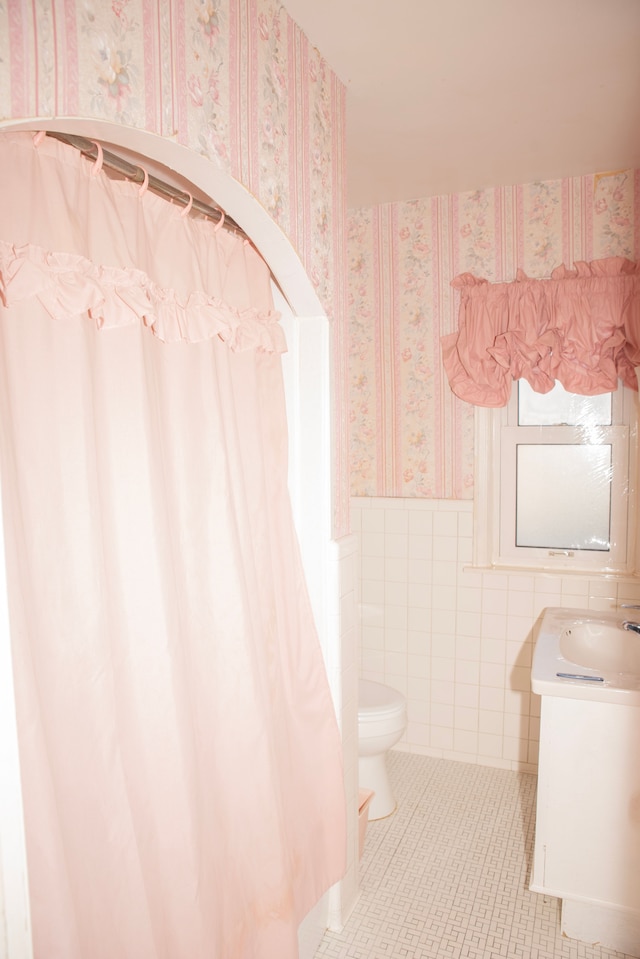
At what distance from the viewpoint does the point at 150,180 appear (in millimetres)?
1358

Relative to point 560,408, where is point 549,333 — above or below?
above

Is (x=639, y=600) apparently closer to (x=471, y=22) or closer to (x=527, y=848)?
(x=527, y=848)

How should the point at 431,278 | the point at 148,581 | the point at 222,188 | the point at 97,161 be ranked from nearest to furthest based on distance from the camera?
the point at 97,161 < the point at 148,581 < the point at 222,188 < the point at 431,278

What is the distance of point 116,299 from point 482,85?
1.46 m

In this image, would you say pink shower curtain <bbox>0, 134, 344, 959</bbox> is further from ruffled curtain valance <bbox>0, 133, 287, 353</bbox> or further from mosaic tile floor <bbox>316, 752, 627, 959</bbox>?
mosaic tile floor <bbox>316, 752, 627, 959</bbox>

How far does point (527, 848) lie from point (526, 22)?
268 cm

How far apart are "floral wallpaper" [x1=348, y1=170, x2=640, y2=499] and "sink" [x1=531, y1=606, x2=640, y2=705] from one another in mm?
737

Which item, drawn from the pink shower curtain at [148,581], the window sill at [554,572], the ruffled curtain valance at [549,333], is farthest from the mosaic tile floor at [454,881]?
the ruffled curtain valance at [549,333]

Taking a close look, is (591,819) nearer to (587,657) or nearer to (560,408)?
(587,657)

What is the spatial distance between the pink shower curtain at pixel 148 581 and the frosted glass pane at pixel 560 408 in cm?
155

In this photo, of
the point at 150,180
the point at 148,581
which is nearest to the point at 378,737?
the point at 148,581

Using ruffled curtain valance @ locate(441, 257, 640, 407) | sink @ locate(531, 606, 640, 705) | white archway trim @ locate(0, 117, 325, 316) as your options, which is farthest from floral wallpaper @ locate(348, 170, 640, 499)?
white archway trim @ locate(0, 117, 325, 316)

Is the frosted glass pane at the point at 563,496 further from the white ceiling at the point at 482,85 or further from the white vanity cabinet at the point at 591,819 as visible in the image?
the white ceiling at the point at 482,85

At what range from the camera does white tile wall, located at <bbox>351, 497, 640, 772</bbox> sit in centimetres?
290
